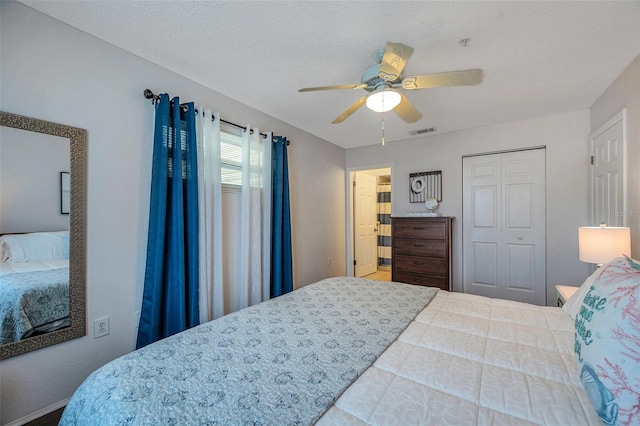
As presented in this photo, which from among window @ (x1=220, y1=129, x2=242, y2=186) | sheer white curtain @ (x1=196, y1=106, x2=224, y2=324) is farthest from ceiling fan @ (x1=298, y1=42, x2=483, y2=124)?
window @ (x1=220, y1=129, x2=242, y2=186)

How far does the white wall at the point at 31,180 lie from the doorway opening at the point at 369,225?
3.61 meters

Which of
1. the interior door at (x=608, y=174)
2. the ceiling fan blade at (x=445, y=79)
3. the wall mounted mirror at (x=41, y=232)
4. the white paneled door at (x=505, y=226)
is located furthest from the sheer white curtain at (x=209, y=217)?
the interior door at (x=608, y=174)

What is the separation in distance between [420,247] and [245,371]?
2.95 m

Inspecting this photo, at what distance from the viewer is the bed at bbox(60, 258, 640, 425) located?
0.81 meters

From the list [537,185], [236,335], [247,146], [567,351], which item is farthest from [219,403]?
[537,185]

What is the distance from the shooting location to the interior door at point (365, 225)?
4.76m

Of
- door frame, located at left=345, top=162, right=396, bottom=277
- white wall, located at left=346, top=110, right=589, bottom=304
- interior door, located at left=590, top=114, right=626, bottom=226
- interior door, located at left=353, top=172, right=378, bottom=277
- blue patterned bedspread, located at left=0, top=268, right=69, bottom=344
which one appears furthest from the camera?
interior door, located at left=353, top=172, right=378, bottom=277

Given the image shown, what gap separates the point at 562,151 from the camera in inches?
118

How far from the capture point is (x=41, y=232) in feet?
5.09

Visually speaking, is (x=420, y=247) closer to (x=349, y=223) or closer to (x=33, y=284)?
(x=349, y=223)

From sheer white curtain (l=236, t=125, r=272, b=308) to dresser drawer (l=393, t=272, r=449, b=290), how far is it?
1810 mm

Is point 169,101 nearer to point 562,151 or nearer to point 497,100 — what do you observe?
point 497,100

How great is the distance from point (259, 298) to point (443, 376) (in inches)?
80.9

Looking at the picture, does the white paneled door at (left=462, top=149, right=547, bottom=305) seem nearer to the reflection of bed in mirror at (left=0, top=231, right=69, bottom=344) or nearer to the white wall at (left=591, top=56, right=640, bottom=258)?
the white wall at (left=591, top=56, right=640, bottom=258)
